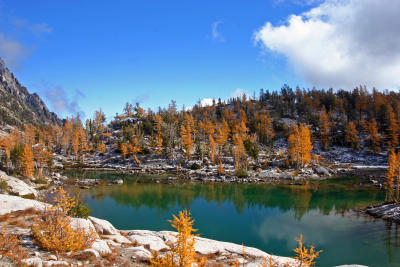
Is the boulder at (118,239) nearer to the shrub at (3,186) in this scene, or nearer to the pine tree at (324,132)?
the shrub at (3,186)

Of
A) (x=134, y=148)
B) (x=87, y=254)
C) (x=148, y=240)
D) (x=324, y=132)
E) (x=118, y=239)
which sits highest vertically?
(x=324, y=132)

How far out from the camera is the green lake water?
2041 cm

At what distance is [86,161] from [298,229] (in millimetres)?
76129

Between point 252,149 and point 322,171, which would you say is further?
point 252,149

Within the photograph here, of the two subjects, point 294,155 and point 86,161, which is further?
point 86,161

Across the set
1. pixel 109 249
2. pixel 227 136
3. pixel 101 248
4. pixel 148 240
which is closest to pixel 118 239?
pixel 148 240

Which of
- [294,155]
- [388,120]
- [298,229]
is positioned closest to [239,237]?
[298,229]

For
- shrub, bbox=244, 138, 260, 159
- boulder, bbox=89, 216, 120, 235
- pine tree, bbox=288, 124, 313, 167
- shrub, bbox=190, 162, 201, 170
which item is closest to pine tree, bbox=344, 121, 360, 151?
pine tree, bbox=288, 124, 313, 167

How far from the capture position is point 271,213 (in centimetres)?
3098

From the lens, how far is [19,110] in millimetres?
175250

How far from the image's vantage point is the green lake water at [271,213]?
20406 millimetres

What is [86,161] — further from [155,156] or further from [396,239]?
[396,239]

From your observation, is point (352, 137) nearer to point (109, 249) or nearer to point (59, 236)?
point (109, 249)

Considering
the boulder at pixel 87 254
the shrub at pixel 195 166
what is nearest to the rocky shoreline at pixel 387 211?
the boulder at pixel 87 254
